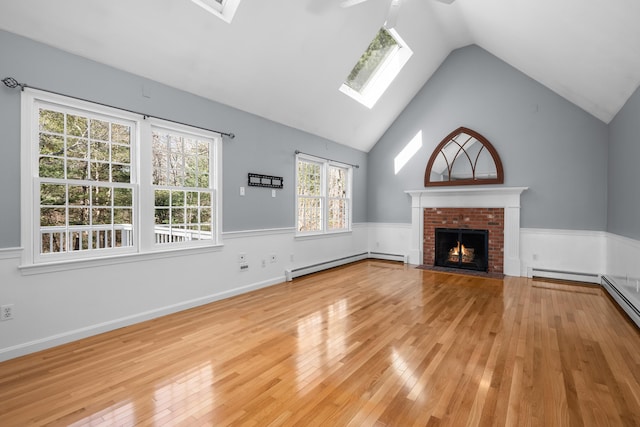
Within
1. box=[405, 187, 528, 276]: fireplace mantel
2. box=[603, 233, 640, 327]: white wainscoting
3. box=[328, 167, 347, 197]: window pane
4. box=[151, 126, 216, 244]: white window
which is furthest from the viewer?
box=[328, 167, 347, 197]: window pane

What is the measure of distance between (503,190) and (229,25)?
5041 millimetres

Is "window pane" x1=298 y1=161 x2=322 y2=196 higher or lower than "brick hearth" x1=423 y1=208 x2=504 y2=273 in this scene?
higher

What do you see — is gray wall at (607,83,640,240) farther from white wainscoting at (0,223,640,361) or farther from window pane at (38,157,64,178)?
window pane at (38,157,64,178)

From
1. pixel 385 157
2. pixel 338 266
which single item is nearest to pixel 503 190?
pixel 385 157

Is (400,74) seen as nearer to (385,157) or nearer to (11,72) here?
(385,157)

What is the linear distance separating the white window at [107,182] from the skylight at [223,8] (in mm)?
1274

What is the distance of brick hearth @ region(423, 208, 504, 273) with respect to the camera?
18.9ft

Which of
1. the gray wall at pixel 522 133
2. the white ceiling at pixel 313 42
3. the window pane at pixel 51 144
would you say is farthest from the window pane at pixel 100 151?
the gray wall at pixel 522 133

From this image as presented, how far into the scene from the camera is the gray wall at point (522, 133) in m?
5.15

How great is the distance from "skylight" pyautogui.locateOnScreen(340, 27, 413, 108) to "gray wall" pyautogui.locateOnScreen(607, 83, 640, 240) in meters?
3.20

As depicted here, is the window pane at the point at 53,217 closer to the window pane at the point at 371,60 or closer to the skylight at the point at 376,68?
the skylight at the point at 376,68

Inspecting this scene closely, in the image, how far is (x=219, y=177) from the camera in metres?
4.06

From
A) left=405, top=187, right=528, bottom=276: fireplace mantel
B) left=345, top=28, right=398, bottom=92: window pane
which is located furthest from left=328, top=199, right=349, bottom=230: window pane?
left=345, top=28, right=398, bottom=92: window pane

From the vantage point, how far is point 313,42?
408 cm
